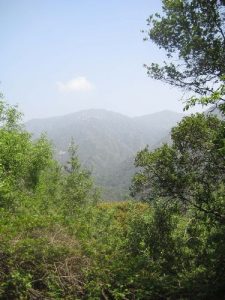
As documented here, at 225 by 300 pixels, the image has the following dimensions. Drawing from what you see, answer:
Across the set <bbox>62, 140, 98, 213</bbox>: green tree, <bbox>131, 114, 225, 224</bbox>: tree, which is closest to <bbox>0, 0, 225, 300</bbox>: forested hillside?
<bbox>131, 114, 225, 224</bbox>: tree

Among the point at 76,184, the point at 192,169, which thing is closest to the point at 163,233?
the point at 192,169

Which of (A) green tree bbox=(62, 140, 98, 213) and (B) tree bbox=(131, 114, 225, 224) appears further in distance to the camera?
(A) green tree bbox=(62, 140, 98, 213)

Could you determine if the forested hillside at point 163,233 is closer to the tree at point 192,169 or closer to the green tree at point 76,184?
the tree at point 192,169

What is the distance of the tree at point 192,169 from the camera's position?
1588 centimetres

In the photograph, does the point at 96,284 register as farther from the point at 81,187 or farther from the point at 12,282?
the point at 81,187

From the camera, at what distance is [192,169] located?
16.1 meters

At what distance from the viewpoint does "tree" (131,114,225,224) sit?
15.9m

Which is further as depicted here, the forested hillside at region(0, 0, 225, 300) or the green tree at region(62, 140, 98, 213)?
the green tree at region(62, 140, 98, 213)

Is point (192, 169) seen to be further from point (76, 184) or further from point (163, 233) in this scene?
point (76, 184)

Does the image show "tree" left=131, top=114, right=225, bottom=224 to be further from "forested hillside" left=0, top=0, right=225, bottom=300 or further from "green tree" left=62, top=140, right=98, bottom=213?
"green tree" left=62, top=140, right=98, bottom=213

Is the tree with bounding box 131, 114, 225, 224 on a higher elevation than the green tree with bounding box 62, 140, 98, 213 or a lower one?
higher

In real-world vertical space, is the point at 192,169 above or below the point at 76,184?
above

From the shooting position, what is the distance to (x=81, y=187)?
54.1 m

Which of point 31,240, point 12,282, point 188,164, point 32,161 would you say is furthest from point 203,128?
point 32,161
